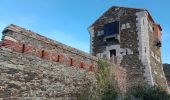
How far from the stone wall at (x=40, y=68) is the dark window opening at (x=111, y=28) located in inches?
255

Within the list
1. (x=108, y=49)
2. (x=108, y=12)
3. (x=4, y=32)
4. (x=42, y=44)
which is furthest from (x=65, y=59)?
(x=108, y=12)

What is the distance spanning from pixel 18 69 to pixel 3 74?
2.14 feet

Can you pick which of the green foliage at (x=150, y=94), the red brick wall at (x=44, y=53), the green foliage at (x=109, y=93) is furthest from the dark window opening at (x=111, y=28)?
the red brick wall at (x=44, y=53)

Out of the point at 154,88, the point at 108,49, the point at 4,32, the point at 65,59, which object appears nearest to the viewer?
the point at 4,32

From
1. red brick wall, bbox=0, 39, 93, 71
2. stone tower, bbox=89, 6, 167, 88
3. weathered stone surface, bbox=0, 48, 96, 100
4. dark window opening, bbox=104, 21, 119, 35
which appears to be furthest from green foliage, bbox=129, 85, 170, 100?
dark window opening, bbox=104, 21, 119, 35

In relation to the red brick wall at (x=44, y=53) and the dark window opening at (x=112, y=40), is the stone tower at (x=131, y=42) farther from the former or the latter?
the red brick wall at (x=44, y=53)

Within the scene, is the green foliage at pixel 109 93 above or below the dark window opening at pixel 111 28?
below

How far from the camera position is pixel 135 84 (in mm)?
16062

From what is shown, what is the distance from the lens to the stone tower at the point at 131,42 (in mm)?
16469

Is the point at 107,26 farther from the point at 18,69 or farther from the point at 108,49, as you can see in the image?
the point at 18,69

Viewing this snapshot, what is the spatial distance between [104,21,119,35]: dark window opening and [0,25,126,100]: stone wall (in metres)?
6.48

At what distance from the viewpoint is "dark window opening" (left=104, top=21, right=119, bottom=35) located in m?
18.1

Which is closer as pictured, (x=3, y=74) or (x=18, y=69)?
(x=3, y=74)

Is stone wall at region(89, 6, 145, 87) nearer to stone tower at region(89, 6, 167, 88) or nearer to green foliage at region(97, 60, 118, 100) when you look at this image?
stone tower at region(89, 6, 167, 88)
